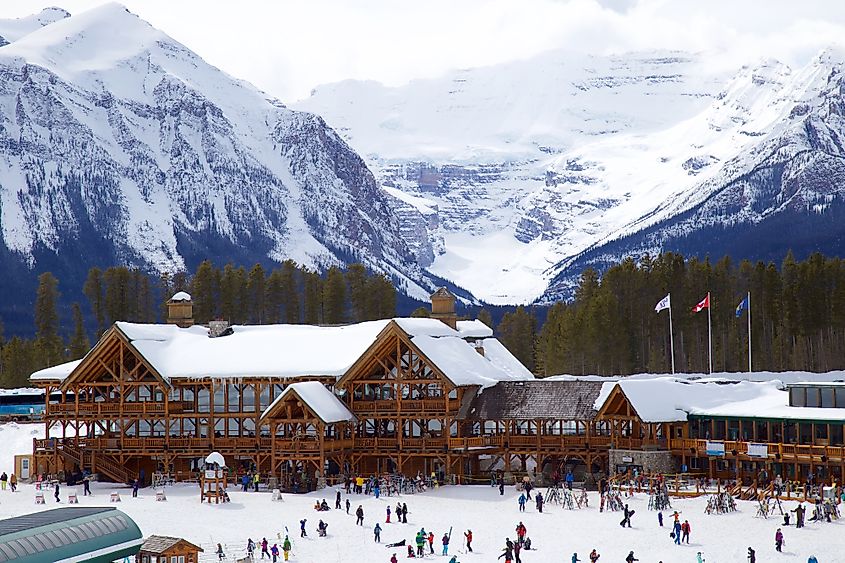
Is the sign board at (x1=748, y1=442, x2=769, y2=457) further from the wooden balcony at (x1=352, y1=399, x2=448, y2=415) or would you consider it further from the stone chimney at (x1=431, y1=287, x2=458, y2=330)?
the stone chimney at (x1=431, y1=287, x2=458, y2=330)

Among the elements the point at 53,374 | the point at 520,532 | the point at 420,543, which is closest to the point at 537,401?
the point at 520,532

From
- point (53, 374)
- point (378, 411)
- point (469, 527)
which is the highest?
point (53, 374)

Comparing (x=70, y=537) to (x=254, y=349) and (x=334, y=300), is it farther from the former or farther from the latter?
(x=334, y=300)

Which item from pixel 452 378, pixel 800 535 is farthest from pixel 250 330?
pixel 800 535

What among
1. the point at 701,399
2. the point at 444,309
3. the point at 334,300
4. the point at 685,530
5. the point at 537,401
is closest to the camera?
the point at 685,530

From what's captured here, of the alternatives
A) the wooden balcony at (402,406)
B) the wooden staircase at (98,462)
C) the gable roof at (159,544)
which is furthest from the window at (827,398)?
the wooden staircase at (98,462)
